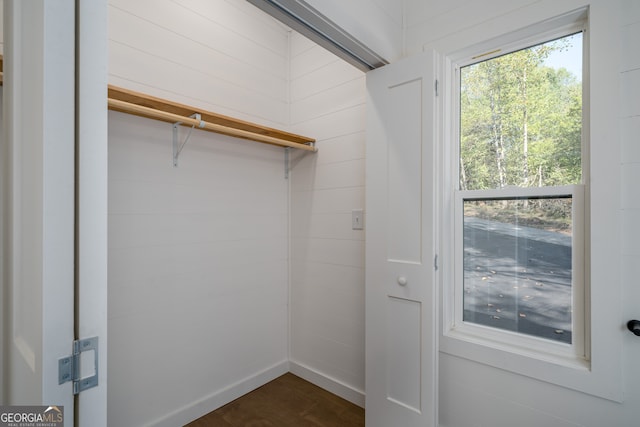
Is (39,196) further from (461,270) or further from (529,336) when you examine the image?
(529,336)

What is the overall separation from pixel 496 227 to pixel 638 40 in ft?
3.07

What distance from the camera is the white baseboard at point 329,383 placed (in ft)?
6.93

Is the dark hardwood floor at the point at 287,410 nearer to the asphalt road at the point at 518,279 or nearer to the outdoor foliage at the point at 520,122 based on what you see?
the asphalt road at the point at 518,279

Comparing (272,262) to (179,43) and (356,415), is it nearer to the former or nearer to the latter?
(356,415)

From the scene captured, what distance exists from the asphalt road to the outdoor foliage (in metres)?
0.26

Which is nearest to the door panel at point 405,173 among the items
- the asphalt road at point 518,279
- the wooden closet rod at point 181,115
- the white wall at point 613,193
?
the asphalt road at point 518,279

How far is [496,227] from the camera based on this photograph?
161 cm

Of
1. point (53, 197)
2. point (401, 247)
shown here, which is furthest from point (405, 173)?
point (53, 197)

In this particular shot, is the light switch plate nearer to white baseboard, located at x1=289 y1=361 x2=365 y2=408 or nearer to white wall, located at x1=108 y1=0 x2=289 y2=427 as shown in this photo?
white wall, located at x1=108 y1=0 x2=289 y2=427

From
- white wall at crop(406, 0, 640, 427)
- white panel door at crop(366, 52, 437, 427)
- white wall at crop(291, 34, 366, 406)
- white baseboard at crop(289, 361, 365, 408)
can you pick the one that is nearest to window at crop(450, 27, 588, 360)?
white wall at crop(406, 0, 640, 427)

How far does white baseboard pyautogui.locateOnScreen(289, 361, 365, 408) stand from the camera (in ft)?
6.93

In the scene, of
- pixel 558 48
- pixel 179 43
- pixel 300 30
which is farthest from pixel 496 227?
pixel 179 43

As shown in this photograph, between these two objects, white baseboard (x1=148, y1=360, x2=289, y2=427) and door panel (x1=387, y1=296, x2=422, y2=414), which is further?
white baseboard (x1=148, y1=360, x2=289, y2=427)

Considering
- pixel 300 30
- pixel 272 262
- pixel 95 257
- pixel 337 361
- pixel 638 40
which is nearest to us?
pixel 95 257
